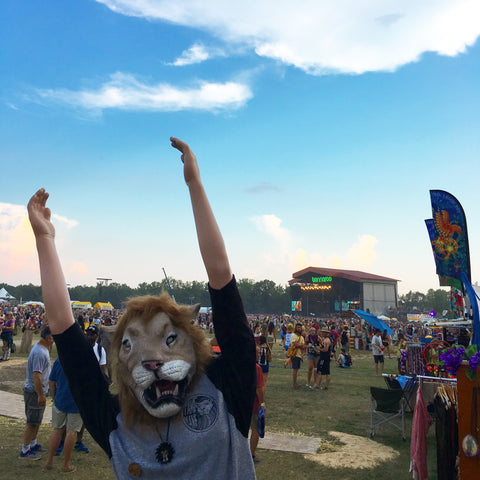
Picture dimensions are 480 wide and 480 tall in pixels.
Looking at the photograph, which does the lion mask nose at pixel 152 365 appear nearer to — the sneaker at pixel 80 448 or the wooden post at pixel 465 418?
the wooden post at pixel 465 418

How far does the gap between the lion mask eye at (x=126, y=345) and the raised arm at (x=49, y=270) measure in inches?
9.1

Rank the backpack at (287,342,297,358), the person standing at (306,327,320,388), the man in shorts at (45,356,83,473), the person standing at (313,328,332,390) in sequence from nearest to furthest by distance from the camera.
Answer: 1. the man in shorts at (45,356,83,473)
2. the person standing at (313,328,332,390)
3. the backpack at (287,342,297,358)
4. the person standing at (306,327,320,388)

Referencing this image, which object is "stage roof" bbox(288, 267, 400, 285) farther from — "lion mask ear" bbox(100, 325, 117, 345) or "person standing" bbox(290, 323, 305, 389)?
"lion mask ear" bbox(100, 325, 117, 345)

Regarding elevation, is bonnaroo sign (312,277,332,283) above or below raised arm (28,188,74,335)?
above

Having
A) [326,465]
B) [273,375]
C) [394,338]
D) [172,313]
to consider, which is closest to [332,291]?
[394,338]

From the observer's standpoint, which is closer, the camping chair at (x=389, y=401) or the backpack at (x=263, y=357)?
the camping chair at (x=389, y=401)

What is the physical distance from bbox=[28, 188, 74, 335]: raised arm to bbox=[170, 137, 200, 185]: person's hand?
26.9 inches

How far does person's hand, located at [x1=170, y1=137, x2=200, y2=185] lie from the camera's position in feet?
5.75

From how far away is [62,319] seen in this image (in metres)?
1.80

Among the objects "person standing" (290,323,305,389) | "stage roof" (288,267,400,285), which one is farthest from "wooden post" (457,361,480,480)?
"stage roof" (288,267,400,285)

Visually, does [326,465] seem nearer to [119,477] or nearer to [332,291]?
[119,477]

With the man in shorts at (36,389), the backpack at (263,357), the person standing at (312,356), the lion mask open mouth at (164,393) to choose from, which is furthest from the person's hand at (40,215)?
the person standing at (312,356)

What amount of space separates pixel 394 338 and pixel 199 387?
3167 cm

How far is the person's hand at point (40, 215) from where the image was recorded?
191 centimetres
